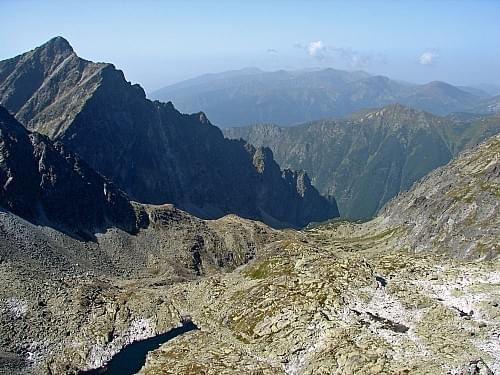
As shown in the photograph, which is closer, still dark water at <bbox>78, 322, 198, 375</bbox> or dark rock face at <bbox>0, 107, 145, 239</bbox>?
still dark water at <bbox>78, 322, 198, 375</bbox>

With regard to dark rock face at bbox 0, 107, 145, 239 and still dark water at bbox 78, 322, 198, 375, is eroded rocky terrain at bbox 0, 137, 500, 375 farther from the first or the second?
dark rock face at bbox 0, 107, 145, 239

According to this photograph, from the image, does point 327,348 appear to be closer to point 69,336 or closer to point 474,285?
point 474,285

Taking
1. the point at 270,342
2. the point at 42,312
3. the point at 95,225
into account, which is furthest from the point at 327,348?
the point at 95,225

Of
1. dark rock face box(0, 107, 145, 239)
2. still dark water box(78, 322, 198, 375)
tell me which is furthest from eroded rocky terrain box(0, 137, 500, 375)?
dark rock face box(0, 107, 145, 239)

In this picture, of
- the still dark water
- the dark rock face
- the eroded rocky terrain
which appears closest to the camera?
the eroded rocky terrain

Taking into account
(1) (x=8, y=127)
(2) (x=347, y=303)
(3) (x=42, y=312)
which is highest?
(1) (x=8, y=127)

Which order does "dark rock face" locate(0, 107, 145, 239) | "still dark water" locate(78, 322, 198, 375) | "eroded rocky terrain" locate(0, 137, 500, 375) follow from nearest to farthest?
"eroded rocky terrain" locate(0, 137, 500, 375) → "still dark water" locate(78, 322, 198, 375) → "dark rock face" locate(0, 107, 145, 239)

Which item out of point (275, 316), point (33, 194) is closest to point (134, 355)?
point (275, 316)

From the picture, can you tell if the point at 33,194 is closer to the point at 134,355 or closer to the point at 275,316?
the point at 134,355

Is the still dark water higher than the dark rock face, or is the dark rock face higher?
the dark rock face
